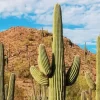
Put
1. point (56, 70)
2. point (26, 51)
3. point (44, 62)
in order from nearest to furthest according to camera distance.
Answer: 1. point (44, 62)
2. point (56, 70)
3. point (26, 51)

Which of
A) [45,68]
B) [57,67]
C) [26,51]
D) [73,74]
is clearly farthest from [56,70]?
[26,51]

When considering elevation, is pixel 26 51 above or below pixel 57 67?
above

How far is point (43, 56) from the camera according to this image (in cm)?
845

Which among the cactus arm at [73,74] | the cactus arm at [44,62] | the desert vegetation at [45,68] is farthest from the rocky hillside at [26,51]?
the cactus arm at [44,62]

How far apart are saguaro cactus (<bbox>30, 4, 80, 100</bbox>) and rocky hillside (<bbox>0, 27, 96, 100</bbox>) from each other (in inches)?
1325

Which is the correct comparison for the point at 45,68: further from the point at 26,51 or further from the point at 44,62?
the point at 26,51

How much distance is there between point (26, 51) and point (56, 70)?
49256 mm

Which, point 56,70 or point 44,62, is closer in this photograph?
point 44,62

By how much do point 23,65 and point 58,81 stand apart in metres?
42.9

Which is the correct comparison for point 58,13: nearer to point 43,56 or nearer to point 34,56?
point 43,56

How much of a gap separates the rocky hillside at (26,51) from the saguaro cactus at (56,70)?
110 ft

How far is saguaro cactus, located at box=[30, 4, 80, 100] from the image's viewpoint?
8.50 m

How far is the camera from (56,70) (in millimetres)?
8617

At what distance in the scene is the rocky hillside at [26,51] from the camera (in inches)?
1945
